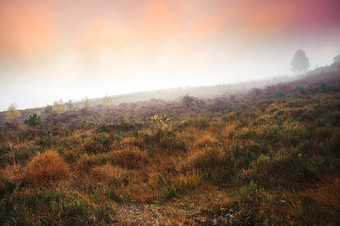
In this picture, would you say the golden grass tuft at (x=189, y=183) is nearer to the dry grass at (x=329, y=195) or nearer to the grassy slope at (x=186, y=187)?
the grassy slope at (x=186, y=187)

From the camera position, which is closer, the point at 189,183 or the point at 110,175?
the point at 189,183

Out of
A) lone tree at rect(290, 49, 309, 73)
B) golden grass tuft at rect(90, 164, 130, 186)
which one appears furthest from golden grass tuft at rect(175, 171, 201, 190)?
lone tree at rect(290, 49, 309, 73)

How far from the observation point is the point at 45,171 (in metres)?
4.01

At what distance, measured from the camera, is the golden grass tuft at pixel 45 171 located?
3.81 metres

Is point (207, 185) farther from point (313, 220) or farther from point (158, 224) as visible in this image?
point (313, 220)

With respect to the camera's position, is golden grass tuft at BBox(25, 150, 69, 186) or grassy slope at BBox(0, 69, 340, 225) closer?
grassy slope at BBox(0, 69, 340, 225)

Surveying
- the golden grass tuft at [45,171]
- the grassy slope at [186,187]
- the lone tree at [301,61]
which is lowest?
the grassy slope at [186,187]

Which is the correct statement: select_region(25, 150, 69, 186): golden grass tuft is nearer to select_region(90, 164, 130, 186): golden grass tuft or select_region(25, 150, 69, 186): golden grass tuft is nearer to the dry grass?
select_region(90, 164, 130, 186): golden grass tuft

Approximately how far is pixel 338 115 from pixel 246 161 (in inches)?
264

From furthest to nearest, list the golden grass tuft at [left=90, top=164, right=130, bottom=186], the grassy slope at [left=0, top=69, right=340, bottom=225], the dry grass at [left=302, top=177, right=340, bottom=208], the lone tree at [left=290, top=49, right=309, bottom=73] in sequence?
1. the lone tree at [left=290, top=49, right=309, bottom=73]
2. the golden grass tuft at [left=90, top=164, right=130, bottom=186]
3. the grassy slope at [left=0, top=69, right=340, bottom=225]
4. the dry grass at [left=302, top=177, right=340, bottom=208]

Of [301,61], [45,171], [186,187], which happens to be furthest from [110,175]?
[301,61]

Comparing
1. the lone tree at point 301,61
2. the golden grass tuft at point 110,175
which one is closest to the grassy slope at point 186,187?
the golden grass tuft at point 110,175

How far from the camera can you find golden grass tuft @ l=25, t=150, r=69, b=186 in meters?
3.81

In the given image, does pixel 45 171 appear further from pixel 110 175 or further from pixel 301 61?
pixel 301 61
